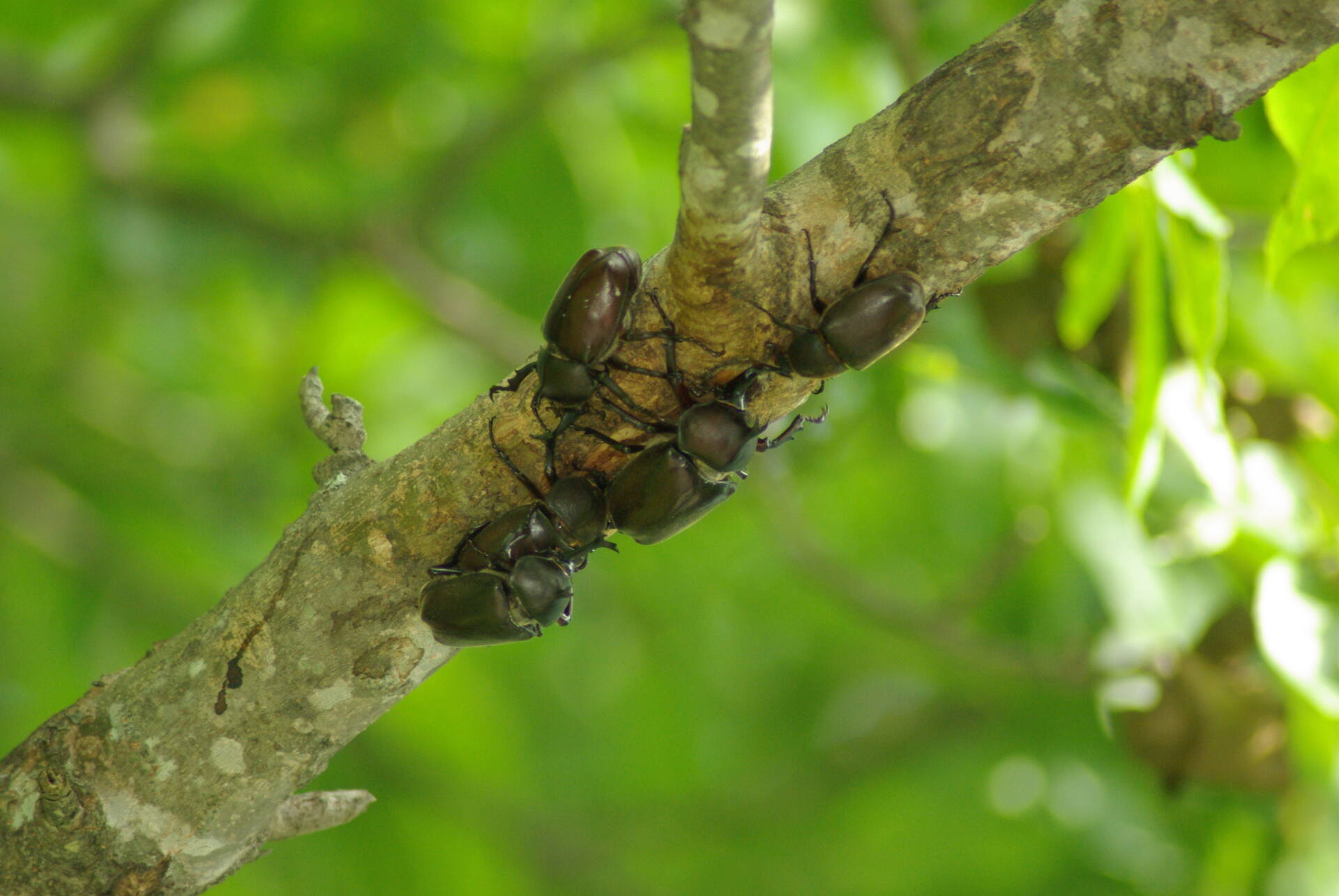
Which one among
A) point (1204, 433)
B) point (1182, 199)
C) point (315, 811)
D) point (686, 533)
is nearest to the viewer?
point (315, 811)

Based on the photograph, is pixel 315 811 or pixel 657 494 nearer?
pixel 657 494

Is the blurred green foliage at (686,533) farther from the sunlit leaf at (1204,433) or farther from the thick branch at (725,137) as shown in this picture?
the thick branch at (725,137)

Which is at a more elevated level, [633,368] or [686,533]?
[686,533]

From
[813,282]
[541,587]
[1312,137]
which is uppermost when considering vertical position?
[1312,137]

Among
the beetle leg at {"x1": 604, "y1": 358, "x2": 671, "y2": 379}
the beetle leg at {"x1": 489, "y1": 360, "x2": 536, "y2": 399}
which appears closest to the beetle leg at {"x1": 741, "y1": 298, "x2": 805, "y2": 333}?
the beetle leg at {"x1": 604, "y1": 358, "x2": 671, "y2": 379}

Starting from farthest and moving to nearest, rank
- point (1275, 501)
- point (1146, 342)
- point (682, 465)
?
point (1275, 501) < point (1146, 342) < point (682, 465)

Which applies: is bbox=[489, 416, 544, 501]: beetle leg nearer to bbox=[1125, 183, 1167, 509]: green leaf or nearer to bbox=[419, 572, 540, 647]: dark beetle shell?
bbox=[419, 572, 540, 647]: dark beetle shell

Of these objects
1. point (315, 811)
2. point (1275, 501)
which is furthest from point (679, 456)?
point (1275, 501)

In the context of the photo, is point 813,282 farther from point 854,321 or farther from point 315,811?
point 315,811

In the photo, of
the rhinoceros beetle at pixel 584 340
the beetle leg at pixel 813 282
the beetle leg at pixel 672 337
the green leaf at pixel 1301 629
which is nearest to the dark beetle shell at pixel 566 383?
the rhinoceros beetle at pixel 584 340
